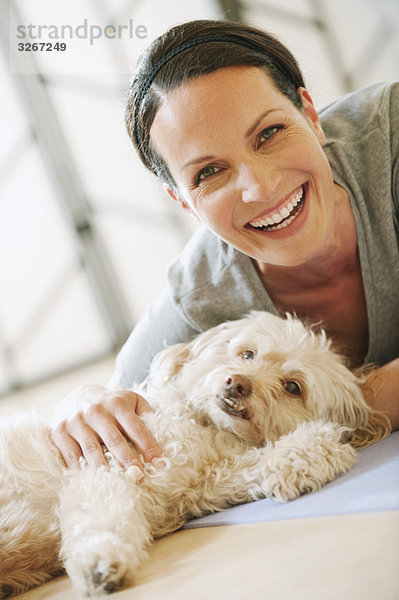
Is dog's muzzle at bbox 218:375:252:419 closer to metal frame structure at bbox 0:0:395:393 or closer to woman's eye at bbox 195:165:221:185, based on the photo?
woman's eye at bbox 195:165:221:185

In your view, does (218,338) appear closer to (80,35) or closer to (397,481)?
(397,481)

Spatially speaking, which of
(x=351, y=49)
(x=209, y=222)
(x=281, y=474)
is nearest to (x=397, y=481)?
(x=281, y=474)

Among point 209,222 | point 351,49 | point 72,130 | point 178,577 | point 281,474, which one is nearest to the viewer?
point 178,577

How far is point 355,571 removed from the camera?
1.17 m

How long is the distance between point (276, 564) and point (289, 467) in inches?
19.3

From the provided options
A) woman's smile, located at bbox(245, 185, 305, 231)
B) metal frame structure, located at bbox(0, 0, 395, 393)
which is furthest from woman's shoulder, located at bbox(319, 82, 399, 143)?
metal frame structure, located at bbox(0, 0, 395, 393)

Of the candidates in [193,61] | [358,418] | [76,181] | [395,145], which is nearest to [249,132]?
[193,61]

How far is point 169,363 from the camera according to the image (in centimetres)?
232

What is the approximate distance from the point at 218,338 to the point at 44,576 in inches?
37.5

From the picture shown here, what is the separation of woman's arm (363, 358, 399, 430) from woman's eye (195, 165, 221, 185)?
85 centimetres

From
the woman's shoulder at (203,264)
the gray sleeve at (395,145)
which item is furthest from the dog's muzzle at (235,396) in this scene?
the gray sleeve at (395,145)

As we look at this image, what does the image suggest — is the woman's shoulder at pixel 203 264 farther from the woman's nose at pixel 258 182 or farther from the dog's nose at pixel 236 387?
the dog's nose at pixel 236 387

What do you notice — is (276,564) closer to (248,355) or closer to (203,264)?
(248,355)

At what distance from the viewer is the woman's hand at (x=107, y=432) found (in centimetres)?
196
